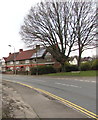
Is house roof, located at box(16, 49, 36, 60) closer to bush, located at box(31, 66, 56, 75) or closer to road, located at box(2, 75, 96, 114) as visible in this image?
bush, located at box(31, 66, 56, 75)

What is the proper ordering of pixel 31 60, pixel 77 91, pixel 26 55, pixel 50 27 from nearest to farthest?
pixel 77 91, pixel 50 27, pixel 31 60, pixel 26 55

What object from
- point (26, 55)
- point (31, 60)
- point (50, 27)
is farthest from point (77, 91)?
point (26, 55)

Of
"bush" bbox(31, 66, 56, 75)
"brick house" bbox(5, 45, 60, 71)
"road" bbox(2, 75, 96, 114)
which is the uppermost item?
"brick house" bbox(5, 45, 60, 71)

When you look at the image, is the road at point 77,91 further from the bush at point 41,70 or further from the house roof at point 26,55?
the house roof at point 26,55

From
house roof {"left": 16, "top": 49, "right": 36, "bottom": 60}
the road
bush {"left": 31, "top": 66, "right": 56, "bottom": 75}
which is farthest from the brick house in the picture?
the road

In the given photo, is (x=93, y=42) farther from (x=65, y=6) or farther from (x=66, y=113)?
(x=66, y=113)

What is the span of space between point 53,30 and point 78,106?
26.2m

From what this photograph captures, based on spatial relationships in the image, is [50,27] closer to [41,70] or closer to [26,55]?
[41,70]

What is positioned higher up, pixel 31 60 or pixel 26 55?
pixel 26 55

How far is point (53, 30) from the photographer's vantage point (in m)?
31.6

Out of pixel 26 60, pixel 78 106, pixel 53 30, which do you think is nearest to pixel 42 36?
pixel 53 30

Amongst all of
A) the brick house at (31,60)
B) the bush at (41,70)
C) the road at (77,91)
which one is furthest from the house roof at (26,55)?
the road at (77,91)

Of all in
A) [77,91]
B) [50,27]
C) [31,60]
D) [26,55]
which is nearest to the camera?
[77,91]

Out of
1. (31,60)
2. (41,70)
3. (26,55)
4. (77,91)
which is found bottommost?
(77,91)
